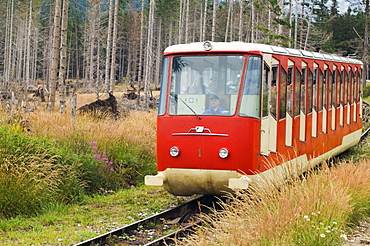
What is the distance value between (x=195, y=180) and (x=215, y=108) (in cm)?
126

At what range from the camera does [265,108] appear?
1007 cm

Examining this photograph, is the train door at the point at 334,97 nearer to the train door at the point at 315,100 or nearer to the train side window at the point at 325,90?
the train side window at the point at 325,90

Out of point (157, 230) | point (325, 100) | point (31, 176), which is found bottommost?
point (157, 230)

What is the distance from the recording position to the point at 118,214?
1036 cm

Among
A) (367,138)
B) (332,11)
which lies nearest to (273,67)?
(367,138)

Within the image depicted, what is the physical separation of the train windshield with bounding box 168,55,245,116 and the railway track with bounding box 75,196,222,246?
171 centimetres

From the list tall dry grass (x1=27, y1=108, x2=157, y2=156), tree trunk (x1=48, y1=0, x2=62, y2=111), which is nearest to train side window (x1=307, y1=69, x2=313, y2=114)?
tall dry grass (x1=27, y1=108, x2=157, y2=156)

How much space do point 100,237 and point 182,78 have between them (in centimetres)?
334

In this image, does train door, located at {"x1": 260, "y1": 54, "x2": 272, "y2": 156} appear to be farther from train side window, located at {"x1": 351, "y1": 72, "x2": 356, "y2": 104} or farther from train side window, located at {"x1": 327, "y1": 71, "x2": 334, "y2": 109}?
train side window, located at {"x1": 351, "y1": 72, "x2": 356, "y2": 104}

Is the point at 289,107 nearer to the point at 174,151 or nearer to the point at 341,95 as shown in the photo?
the point at 174,151

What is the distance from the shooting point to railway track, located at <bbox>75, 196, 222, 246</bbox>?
8273mm

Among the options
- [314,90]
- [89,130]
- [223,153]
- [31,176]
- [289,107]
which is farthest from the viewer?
[89,130]

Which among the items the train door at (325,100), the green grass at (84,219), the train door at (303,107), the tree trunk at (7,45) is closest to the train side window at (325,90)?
the train door at (325,100)

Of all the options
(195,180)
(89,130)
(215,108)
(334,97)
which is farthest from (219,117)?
(334,97)
